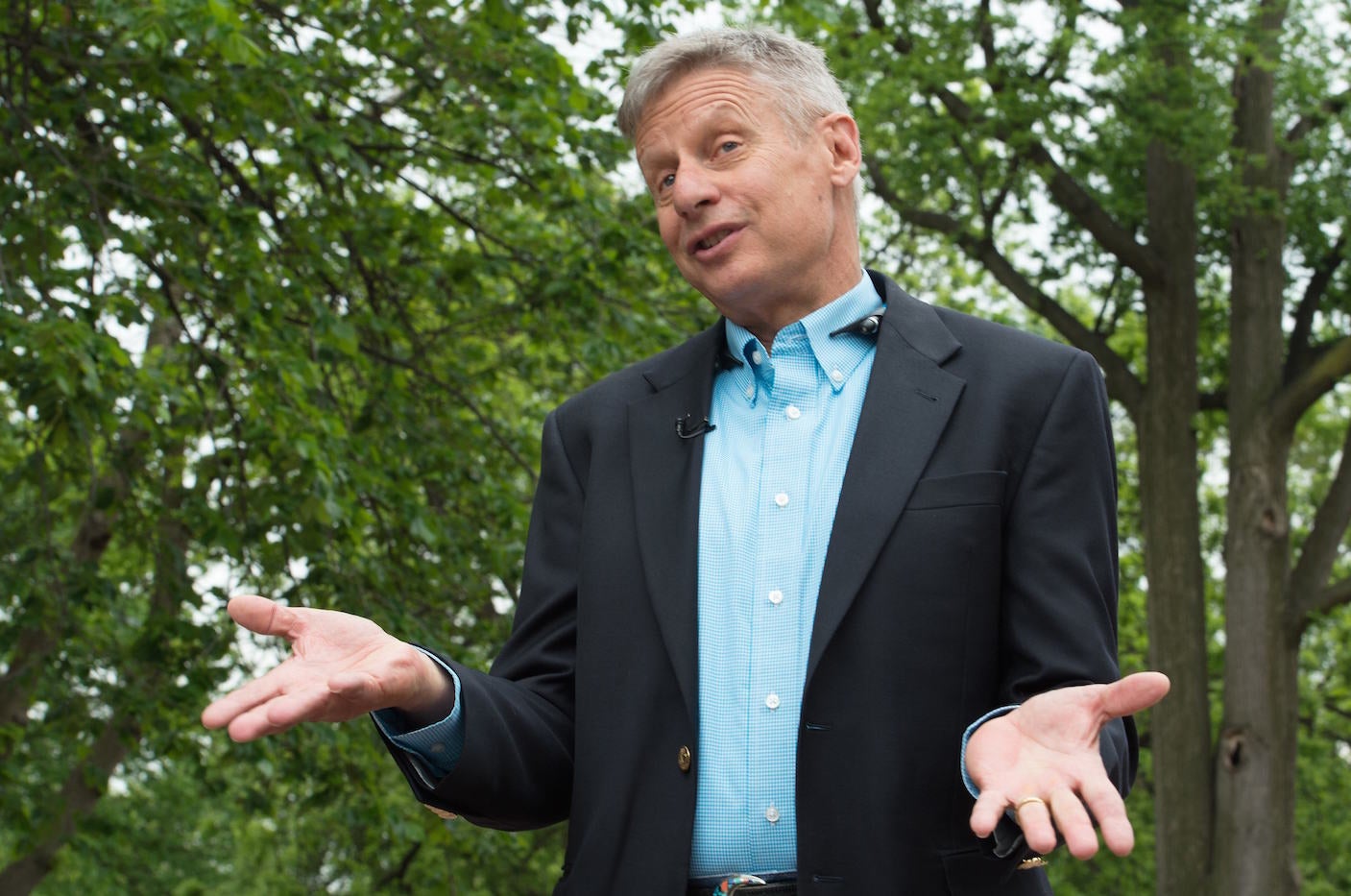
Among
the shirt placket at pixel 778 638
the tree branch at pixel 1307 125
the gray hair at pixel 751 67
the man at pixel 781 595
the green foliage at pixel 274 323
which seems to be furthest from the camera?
the tree branch at pixel 1307 125

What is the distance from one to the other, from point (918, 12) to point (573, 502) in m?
10.2

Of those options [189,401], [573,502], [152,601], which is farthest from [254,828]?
[573,502]

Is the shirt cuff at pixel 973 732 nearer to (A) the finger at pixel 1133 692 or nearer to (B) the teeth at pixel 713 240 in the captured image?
(A) the finger at pixel 1133 692

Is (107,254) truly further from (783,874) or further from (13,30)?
(783,874)

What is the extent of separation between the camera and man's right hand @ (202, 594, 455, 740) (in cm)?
180

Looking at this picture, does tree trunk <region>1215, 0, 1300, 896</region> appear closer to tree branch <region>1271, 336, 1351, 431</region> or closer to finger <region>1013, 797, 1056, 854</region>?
tree branch <region>1271, 336, 1351, 431</region>

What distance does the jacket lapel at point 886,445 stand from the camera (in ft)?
6.85

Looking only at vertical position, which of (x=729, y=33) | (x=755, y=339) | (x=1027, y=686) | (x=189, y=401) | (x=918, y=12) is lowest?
(x=1027, y=686)

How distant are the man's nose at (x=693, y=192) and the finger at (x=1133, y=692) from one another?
995 mm

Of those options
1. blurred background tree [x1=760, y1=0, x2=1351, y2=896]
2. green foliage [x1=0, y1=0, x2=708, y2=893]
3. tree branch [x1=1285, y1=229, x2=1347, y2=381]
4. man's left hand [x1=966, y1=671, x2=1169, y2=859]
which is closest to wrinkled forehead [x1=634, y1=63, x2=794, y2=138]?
man's left hand [x1=966, y1=671, x2=1169, y2=859]

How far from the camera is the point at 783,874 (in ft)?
6.89

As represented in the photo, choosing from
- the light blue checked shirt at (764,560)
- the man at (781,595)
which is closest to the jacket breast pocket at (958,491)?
the man at (781,595)

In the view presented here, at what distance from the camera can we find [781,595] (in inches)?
86.4

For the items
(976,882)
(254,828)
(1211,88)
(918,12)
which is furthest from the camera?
(254,828)
